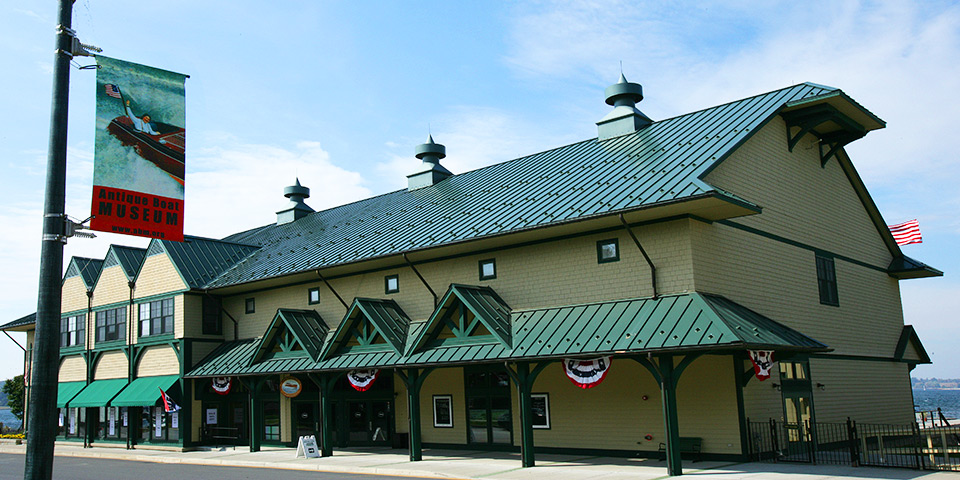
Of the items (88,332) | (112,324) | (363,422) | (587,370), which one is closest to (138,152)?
(587,370)

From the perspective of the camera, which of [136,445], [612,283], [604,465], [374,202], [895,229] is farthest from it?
[374,202]

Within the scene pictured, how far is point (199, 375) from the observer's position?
1170 inches

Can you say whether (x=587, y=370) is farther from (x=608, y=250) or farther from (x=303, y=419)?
(x=303, y=419)

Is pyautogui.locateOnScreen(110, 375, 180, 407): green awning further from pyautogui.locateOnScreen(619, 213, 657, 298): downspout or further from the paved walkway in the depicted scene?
pyautogui.locateOnScreen(619, 213, 657, 298): downspout

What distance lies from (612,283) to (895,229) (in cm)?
1487

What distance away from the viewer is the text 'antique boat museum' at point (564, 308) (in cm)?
1931

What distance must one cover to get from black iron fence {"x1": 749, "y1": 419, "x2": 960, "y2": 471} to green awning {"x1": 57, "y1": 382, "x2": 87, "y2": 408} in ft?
97.8

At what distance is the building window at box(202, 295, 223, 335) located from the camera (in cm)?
3181

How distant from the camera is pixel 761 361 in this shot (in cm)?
1769

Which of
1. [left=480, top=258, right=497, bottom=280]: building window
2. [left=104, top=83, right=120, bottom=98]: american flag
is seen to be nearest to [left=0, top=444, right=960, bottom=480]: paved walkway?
[left=480, top=258, right=497, bottom=280]: building window

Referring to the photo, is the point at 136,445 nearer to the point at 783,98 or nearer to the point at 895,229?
the point at 783,98

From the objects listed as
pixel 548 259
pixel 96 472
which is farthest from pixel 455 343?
pixel 96 472

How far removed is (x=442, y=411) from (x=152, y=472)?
8.74m

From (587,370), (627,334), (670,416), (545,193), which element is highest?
(545,193)
